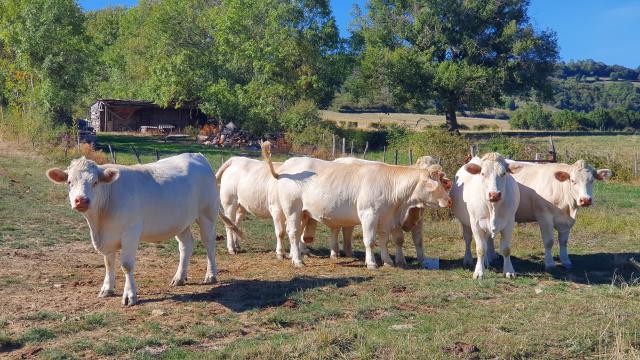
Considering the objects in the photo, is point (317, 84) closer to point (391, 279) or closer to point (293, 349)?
point (391, 279)

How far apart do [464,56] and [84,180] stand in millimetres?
50236

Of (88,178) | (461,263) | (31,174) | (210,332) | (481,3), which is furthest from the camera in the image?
(481,3)

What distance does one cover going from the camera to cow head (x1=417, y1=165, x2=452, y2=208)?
12469 millimetres

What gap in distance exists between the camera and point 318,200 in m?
12.9

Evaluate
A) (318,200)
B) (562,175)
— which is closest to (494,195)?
(562,175)

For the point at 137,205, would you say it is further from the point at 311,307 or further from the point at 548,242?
the point at 548,242

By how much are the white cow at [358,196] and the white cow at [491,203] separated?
1.80 feet

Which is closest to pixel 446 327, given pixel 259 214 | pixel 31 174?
pixel 259 214

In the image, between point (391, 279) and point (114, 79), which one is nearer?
point (391, 279)

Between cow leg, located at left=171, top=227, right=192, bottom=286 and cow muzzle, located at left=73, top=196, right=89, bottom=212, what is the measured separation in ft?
7.31

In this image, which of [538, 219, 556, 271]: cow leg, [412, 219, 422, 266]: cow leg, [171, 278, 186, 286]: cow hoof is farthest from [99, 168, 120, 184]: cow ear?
[538, 219, 556, 271]: cow leg

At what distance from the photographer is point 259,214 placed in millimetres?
14508

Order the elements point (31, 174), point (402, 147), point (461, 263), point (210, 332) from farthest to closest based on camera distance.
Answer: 1. point (402, 147)
2. point (31, 174)
3. point (461, 263)
4. point (210, 332)

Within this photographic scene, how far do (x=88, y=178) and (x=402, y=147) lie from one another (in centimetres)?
3180
